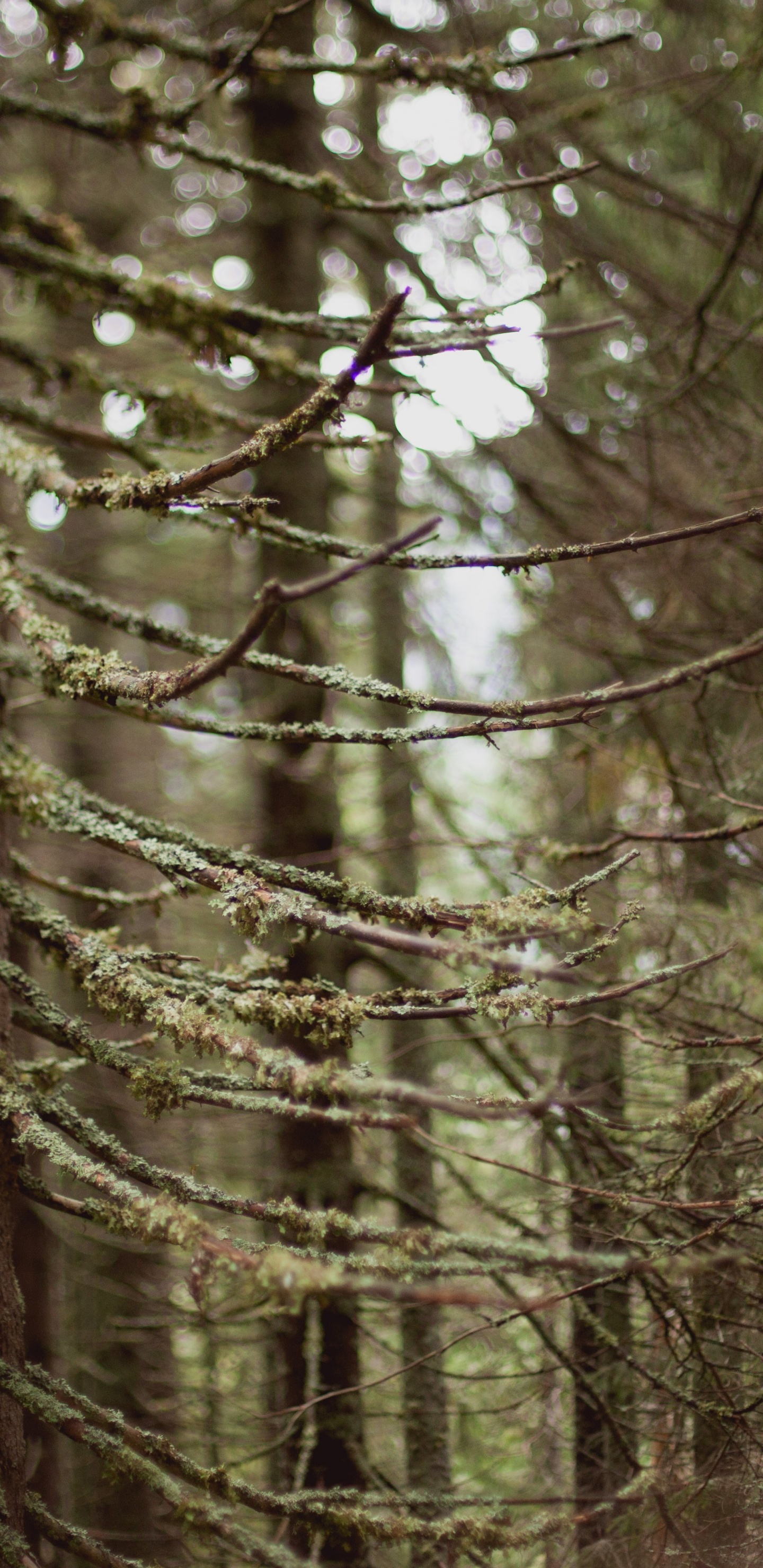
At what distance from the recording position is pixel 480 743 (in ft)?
19.6

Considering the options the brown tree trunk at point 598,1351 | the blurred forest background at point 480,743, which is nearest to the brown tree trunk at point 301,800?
the blurred forest background at point 480,743

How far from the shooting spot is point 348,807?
7.23 metres

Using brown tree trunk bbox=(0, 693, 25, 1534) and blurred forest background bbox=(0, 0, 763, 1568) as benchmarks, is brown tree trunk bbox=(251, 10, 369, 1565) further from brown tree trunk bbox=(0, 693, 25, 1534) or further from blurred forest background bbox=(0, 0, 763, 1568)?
brown tree trunk bbox=(0, 693, 25, 1534)

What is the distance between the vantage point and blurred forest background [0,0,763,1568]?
105 inches

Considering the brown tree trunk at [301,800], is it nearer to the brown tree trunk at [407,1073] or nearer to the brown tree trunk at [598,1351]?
the brown tree trunk at [407,1073]

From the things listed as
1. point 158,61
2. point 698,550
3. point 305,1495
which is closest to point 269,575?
point 698,550

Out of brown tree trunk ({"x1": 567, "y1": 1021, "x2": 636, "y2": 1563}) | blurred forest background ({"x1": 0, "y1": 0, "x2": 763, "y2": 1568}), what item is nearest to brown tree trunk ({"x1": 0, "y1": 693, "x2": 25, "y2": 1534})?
blurred forest background ({"x1": 0, "y1": 0, "x2": 763, "y2": 1568})

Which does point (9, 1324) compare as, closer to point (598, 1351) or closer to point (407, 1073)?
point (598, 1351)

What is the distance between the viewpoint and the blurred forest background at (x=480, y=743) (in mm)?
2674

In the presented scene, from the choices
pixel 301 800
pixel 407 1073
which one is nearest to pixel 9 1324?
pixel 301 800

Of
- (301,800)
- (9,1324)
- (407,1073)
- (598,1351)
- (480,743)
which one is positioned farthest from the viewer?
(480,743)

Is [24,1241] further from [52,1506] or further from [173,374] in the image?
[173,374]

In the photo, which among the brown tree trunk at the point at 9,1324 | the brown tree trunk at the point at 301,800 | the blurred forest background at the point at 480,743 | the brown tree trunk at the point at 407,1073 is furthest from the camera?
the brown tree trunk at the point at 407,1073

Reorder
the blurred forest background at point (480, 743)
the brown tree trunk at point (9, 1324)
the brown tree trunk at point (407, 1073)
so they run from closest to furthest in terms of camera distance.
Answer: the brown tree trunk at point (9, 1324) → the blurred forest background at point (480, 743) → the brown tree trunk at point (407, 1073)
